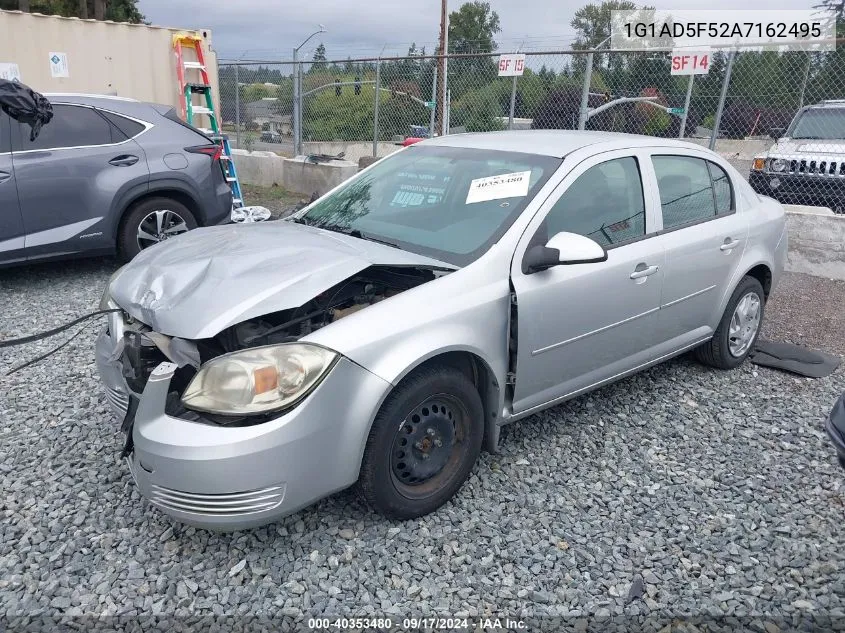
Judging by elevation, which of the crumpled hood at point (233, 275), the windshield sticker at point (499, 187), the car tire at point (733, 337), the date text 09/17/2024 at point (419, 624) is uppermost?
the windshield sticker at point (499, 187)

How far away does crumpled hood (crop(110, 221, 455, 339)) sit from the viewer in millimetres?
2688

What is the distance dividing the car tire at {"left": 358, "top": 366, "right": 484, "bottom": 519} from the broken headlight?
1.21 ft

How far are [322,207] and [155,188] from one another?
2996 mm

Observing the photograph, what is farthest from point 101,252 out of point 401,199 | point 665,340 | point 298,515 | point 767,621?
point 767,621

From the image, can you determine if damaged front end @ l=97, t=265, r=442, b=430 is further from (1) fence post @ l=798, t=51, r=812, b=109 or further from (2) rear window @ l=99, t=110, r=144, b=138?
(1) fence post @ l=798, t=51, r=812, b=109

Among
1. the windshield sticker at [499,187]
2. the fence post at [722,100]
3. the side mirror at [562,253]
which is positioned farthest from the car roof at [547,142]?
the fence post at [722,100]

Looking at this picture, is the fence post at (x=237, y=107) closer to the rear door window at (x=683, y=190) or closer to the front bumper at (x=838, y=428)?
the rear door window at (x=683, y=190)

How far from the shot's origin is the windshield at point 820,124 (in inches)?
336

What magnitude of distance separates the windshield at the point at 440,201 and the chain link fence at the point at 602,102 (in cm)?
495

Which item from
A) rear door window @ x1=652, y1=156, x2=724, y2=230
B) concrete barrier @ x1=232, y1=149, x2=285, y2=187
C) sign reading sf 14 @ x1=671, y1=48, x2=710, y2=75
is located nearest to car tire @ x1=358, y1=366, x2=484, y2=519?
rear door window @ x1=652, y1=156, x2=724, y2=230

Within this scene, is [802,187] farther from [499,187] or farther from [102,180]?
[102,180]

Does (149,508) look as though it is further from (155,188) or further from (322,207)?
(155,188)

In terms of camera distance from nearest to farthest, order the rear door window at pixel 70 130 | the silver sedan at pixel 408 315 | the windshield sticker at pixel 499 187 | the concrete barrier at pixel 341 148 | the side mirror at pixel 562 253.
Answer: the silver sedan at pixel 408 315, the side mirror at pixel 562 253, the windshield sticker at pixel 499 187, the rear door window at pixel 70 130, the concrete barrier at pixel 341 148

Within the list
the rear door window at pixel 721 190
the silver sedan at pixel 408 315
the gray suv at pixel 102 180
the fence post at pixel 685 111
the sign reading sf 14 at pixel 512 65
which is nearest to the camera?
the silver sedan at pixel 408 315
